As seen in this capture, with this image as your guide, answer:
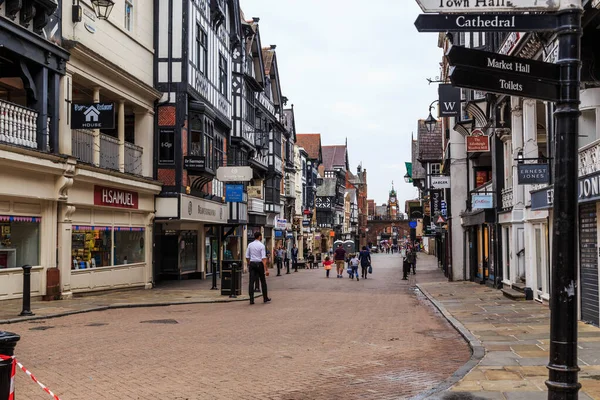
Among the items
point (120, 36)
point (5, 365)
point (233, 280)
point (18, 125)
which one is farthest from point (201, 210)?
point (5, 365)

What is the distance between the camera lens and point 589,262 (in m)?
13.1

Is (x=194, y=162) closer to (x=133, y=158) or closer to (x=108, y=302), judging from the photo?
(x=133, y=158)

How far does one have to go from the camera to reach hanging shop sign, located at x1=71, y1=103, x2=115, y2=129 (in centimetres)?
1800

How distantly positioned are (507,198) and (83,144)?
13862 millimetres

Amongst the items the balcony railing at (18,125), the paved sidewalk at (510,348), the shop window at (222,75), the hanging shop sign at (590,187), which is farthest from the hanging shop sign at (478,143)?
the balcony railing at (18,125)

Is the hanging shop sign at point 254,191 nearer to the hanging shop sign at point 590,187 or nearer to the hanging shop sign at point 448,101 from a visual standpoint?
A: the hanging shop sign at point 448,101

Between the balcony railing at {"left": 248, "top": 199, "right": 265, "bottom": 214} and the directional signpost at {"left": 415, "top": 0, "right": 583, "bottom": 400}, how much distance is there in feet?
119

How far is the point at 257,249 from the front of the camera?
17.6 metres

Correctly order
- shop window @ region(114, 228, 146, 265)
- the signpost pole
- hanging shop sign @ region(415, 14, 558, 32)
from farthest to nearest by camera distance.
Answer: shop window @ region(114, 228, 146, 265)
hanging shop sign @ region(415, 14, 558, 32)
the signpost pole

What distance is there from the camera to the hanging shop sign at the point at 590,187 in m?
11.4

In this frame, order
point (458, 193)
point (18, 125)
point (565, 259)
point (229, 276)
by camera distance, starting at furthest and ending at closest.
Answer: point (458, 193)
point (229, 276)
point (18, 125)
point (565, 259)

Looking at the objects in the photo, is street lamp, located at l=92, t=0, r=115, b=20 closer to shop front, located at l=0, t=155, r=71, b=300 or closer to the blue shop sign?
shop front, located at l=0, t=155, r=71, b=300

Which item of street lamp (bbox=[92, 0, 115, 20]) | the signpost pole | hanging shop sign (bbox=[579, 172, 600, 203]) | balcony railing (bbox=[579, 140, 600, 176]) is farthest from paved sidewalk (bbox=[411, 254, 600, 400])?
street lamp (bbox=[92, 0, 115, 20])

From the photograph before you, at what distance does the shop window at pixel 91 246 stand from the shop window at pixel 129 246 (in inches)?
27.5
